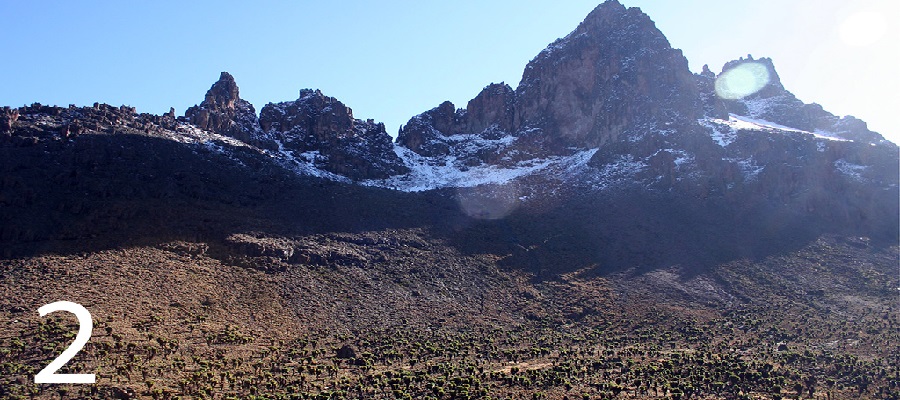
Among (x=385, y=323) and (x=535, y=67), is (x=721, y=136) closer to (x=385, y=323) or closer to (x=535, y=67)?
(x=535, y=67)

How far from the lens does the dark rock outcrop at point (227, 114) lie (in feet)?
303

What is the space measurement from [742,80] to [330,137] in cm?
9572

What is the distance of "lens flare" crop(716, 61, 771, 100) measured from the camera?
440ft

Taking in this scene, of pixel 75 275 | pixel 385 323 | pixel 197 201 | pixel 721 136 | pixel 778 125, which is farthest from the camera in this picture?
pixel 778 125

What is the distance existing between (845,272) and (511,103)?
72494mm

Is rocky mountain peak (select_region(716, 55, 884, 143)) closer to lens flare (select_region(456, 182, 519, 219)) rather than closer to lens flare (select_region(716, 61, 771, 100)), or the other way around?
lens flare (select_region(716, 61, 771, 100))

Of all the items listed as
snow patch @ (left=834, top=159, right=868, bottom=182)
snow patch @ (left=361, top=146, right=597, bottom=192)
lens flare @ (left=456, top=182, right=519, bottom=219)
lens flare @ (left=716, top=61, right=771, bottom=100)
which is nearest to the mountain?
lens flare @ (left=456, top=182, right=519, bottom=219)

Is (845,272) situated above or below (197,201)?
below

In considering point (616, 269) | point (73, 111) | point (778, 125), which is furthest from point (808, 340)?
point (73, 111)

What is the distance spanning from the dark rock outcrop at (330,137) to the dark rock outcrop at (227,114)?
3521mm

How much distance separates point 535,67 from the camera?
425 ft

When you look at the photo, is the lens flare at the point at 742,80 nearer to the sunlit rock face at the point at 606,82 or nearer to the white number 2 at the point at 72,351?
the sunlit rock face at the point at 606,82

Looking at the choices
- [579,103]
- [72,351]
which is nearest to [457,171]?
[579,103]

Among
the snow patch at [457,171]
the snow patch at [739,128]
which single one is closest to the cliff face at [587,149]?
the snow patch at [457,171]
